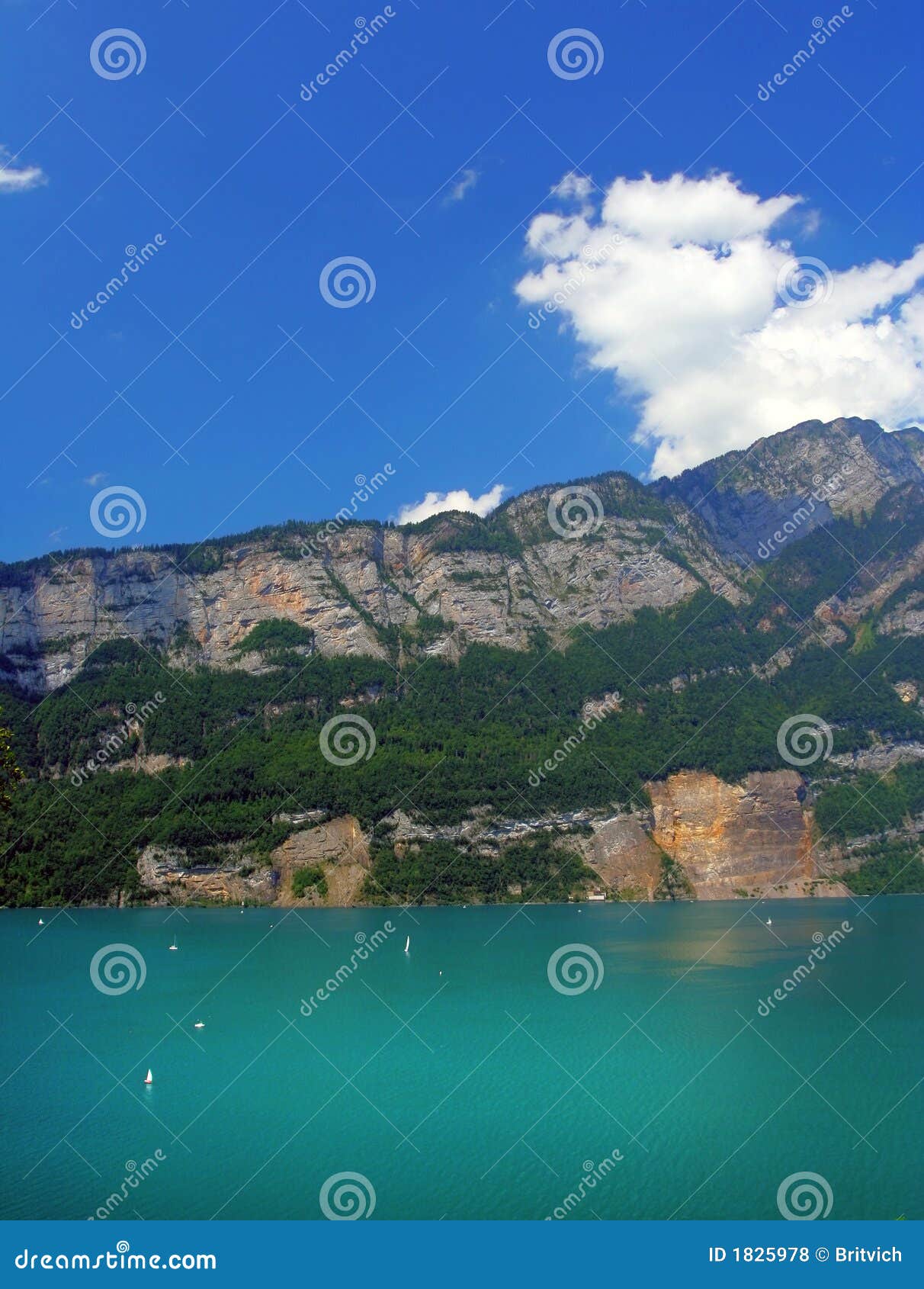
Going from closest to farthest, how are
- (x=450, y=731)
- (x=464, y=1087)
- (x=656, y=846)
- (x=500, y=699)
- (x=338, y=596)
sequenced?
1. (x=464, y=1087)
2. (x=656, y=846)
3. (x=450, y=731)
4. (x=500, y=699)
5. (x=338, y=596)

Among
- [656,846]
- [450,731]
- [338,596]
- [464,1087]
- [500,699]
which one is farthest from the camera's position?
[338,596]

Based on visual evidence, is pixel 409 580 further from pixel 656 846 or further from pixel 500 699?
pixel 656 846

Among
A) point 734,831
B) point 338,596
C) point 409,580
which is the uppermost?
point 409,580

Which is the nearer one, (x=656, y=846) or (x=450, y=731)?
(x=656, y=846)

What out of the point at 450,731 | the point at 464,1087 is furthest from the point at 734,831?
the point at 464,1087

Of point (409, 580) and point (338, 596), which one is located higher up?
point (409, 580)

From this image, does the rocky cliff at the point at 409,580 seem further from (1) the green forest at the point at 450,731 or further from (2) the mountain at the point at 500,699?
(1) the green forest at the point at 450,731

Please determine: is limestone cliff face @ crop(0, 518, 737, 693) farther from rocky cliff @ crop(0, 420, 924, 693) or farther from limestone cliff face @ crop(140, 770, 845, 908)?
limestone cliff face @ crop(140, 770, 845, 908)

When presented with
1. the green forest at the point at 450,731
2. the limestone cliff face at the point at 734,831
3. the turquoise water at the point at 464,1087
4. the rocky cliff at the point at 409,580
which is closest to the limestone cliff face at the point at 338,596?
the rocky cliff at the point at 409,580
